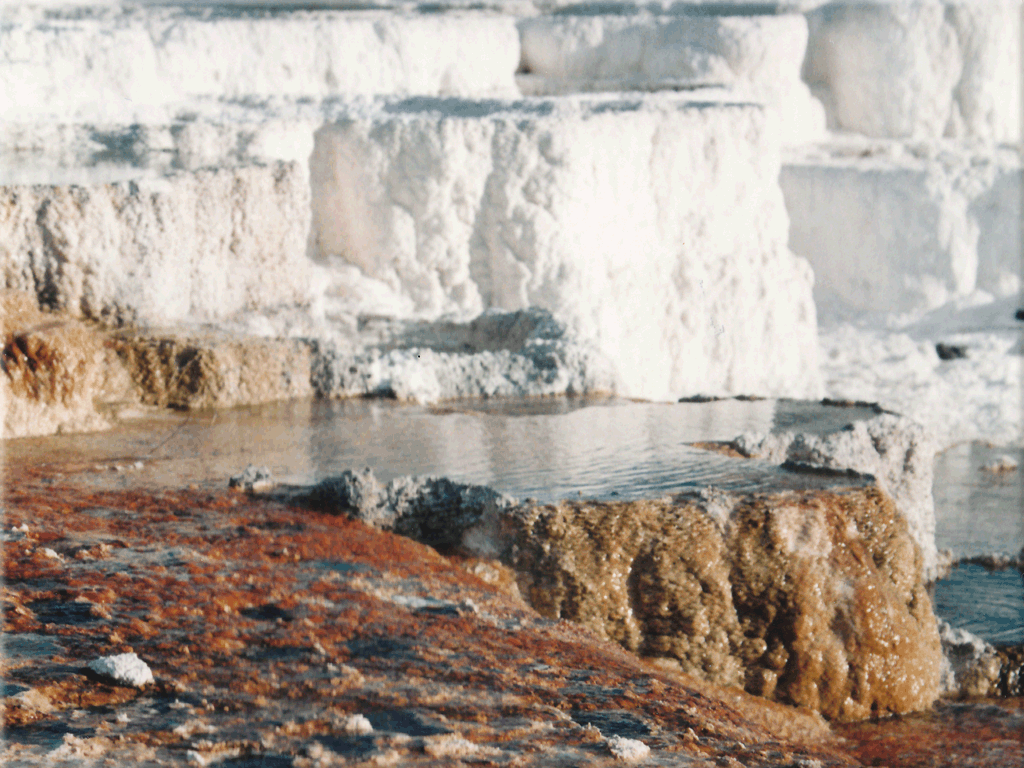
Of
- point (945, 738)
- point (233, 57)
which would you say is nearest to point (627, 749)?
point (945, 738)

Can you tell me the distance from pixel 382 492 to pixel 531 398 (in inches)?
92.3

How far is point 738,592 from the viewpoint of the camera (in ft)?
14.0

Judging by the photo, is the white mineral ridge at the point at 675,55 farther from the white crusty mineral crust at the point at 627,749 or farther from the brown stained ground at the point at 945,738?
the white crusty mineral crust at the point at 627,749

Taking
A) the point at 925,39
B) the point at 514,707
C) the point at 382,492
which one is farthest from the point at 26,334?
the point at 925,39

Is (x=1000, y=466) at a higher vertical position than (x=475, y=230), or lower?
lower

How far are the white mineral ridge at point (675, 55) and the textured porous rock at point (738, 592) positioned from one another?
11.8 m

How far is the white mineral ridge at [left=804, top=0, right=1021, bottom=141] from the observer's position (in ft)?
52.1

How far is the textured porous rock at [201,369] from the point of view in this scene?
6.00 metres

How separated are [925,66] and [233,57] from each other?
8908 millimetres

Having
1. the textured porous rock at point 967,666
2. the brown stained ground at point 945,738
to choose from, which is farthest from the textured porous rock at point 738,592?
the textured porous rock at point 967,666

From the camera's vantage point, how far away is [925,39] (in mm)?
15969

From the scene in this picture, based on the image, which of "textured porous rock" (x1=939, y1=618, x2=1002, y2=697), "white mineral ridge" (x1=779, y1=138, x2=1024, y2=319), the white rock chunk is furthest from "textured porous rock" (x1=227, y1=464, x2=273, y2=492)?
"white mineral ridge" (x1=779, y1=138, x2=1024, y2=319)

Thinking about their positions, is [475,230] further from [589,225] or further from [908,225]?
[908,225]

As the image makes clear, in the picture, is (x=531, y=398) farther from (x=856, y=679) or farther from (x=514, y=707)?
(x=514, y=707)
